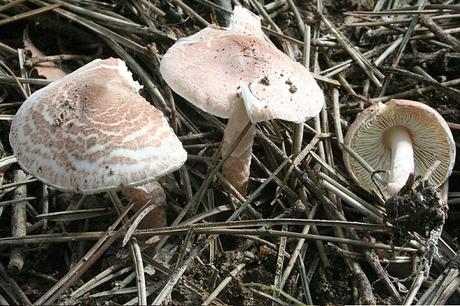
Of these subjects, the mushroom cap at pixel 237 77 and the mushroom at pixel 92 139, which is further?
the mushroom cap at pixel 237 77

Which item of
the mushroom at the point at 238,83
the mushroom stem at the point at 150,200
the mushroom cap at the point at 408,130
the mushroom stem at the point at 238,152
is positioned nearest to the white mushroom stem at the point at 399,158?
the mushroom cap at the point at 408,130

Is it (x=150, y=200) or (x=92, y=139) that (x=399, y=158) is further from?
(x=92, y=139)

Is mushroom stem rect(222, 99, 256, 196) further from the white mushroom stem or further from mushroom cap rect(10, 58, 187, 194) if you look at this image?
the white mushroom stem

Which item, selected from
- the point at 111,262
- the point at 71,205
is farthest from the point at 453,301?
the point at 71,205

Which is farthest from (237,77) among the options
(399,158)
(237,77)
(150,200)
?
(399,158)

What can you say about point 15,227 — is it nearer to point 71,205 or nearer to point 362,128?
point 71,205

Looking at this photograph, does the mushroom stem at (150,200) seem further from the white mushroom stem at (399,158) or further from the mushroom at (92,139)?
the white mushroom stem at (399,158)
